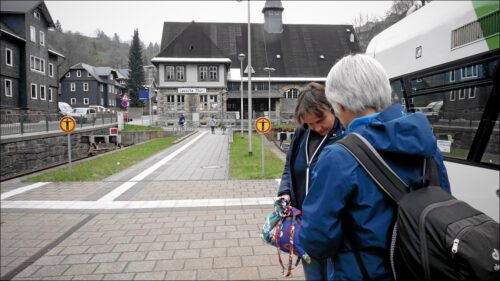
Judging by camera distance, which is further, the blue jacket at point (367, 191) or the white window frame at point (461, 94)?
the white window frame at point (461, 94)

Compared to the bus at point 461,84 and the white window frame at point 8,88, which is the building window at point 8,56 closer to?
the white window frame at point 8,88

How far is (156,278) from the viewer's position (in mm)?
4090

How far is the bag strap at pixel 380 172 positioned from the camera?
1575 millimetres

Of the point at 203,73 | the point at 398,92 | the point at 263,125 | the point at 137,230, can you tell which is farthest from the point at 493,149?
the point at 203,73

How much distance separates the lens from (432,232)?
140cm

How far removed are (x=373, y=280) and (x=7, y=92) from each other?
43.0 m

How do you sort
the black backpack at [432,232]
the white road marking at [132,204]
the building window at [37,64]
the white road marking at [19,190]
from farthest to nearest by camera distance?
1. the building window at [37,64]
2. the white road marking at [19,190]
3. the white road marking at [132,204]
4. the black backpack at [432,232]

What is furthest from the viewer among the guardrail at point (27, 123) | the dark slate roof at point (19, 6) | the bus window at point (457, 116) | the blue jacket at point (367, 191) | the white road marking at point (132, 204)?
the dark slate roof at point (19, 6)

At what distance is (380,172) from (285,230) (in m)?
0.89

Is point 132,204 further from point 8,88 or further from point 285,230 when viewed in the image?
point 8,88

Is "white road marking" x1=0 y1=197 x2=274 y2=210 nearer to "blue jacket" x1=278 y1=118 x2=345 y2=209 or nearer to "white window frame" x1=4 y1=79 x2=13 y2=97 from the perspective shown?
"blue jacket" x1=278 y1=118 x2=345 y2=209

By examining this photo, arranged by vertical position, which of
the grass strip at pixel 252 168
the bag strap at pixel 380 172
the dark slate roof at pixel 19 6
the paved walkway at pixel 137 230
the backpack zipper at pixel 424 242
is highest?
the dark slate roof at pixel 19 6

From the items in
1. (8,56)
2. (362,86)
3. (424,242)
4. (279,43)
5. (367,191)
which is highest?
(279,43)

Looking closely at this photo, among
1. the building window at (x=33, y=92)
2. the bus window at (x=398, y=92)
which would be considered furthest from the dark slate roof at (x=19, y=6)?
the bus window at (x=398, y=92)
